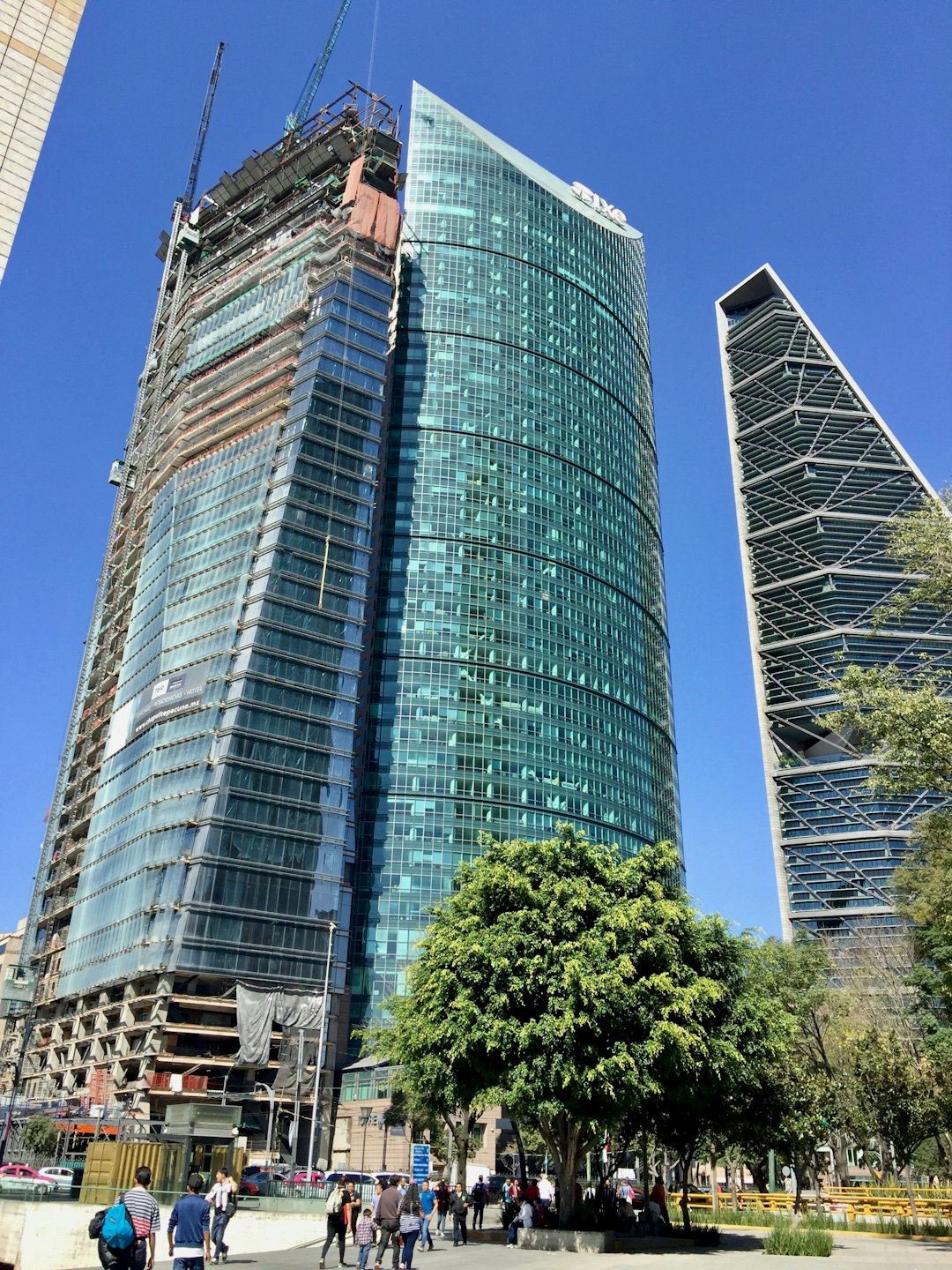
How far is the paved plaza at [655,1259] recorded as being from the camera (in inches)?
950

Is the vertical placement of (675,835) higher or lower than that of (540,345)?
lower

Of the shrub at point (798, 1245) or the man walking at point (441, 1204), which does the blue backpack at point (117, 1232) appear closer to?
the shrub at point (798, 1245)

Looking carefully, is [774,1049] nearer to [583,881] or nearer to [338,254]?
[583,881]

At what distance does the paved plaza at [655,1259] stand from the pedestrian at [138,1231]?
39.2ft

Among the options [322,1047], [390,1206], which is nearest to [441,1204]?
[390,1206]

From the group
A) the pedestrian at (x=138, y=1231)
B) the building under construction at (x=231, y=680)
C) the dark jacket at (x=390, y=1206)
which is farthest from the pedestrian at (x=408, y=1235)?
the building under construction at (x=231, y=680)

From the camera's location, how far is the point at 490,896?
33.6 metres

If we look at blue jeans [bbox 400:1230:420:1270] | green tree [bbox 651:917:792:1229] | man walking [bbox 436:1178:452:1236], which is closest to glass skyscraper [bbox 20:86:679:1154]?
man walking [bbox 436:1178:452:1236]

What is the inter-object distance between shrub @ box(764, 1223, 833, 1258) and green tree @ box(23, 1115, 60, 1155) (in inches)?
2219

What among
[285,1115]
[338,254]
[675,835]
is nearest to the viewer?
[285,1115]

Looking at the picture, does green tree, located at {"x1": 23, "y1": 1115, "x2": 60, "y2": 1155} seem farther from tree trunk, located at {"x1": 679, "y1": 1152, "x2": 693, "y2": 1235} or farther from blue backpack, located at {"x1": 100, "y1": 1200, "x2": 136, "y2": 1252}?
blue backpack, located at {"x1": 100, "y1": 1200, "x2": 136, "y2": 1252}

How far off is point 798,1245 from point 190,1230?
1860 centimetres

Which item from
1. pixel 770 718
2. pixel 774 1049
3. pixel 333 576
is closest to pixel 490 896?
pixel 774 1049

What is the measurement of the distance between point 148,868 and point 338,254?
6811cm
